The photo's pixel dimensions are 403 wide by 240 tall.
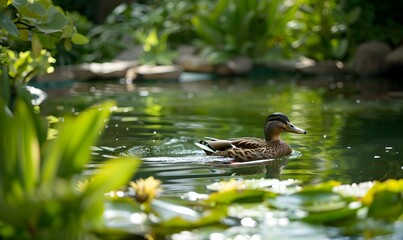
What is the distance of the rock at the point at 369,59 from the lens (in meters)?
16.6

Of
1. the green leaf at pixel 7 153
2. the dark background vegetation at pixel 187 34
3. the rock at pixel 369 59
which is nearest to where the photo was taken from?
the green leaf at pixel 7 153

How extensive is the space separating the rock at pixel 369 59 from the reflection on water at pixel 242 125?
1.20m

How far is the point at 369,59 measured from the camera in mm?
16688

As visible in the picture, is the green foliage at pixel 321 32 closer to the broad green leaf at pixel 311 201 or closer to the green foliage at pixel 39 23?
the green foliage at pixel 39 23

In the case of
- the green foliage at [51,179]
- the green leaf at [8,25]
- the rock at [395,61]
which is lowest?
the green foliage at [51,179]

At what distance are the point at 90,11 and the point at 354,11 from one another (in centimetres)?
743

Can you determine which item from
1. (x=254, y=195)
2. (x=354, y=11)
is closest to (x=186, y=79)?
(x=354, y=11)

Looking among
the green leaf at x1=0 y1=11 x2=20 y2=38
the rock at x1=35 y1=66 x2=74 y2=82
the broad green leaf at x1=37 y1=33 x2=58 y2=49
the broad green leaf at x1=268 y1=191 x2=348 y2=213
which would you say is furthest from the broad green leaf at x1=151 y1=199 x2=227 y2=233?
the rock at x1=35 y1=66 x2=74 y2=82

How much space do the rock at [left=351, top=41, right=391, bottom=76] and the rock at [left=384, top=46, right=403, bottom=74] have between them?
0.17 metres

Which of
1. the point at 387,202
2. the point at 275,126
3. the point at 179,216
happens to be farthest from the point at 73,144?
the point at 275,126

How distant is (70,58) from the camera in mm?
16953

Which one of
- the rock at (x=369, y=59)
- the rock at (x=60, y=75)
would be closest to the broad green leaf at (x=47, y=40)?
the rock at (x=60, y=75)

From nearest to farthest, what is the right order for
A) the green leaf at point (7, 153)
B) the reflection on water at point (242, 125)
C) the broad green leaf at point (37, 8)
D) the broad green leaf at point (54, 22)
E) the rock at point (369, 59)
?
the green leaf at point (7, 153) → the broad green leaf at point (37, 8) → the broad green leaf at point (54, 22) → the reflection on water at point (242, 125) → the rock at point (369, 59)

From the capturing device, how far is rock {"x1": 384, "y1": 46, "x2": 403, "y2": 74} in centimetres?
1639
